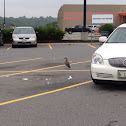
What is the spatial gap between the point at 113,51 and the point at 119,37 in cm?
152

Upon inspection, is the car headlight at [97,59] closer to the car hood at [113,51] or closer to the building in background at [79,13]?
the car hood at [113,51]

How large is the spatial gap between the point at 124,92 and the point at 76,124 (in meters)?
2.54

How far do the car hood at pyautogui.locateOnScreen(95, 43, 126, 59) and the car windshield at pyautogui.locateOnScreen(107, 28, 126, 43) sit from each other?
1.72ft

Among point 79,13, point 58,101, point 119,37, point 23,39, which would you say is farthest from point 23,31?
point 79,13

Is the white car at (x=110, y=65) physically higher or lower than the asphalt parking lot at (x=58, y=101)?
higher

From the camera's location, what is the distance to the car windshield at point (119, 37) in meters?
8.25

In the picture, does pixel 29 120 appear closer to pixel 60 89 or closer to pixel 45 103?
pixel 45 103

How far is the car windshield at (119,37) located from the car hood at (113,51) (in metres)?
0.52

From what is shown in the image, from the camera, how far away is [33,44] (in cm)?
2130

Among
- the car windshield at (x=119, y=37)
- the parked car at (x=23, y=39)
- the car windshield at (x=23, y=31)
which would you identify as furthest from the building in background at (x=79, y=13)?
the car windshield at (x=119, y=37)

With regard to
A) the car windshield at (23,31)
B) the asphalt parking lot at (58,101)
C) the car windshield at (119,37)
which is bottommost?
the asphalt parking lot at (58,101)

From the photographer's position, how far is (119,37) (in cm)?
840

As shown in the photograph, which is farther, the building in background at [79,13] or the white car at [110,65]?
the building in background at [79,13]

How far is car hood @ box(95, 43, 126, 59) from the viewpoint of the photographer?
22.3 feet
